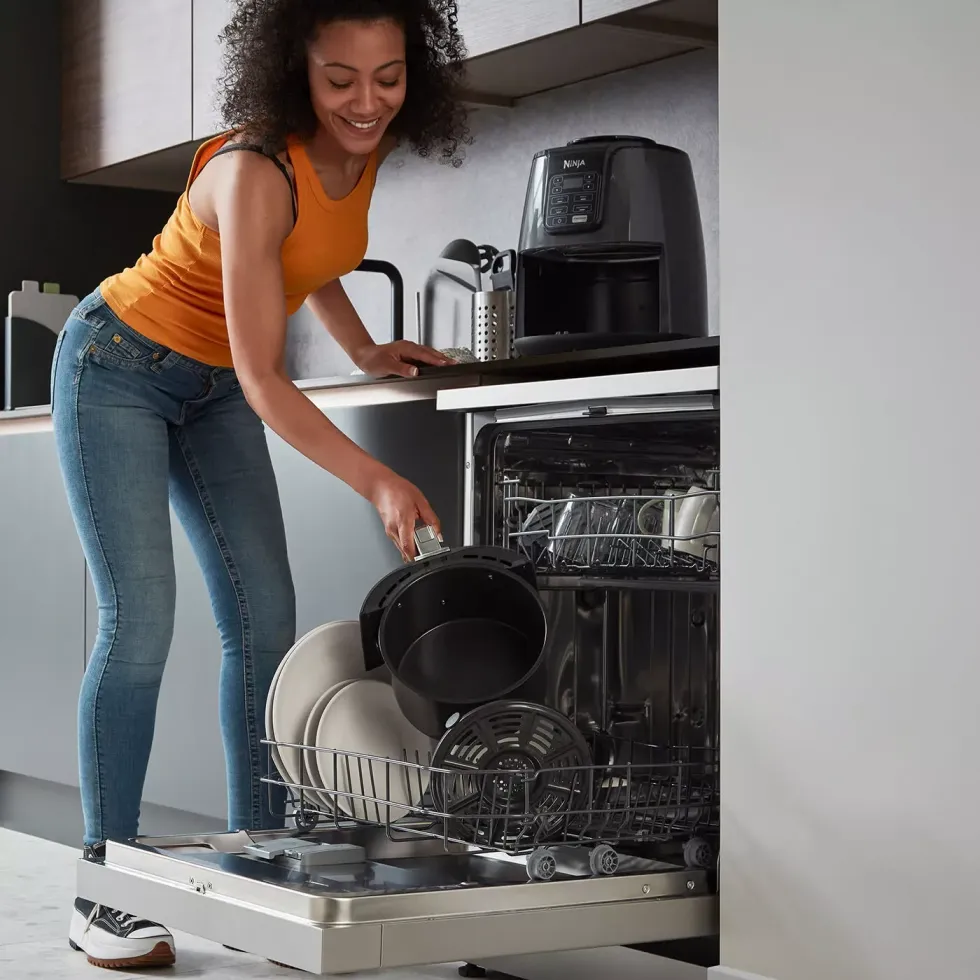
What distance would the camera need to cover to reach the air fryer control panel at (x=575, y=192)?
6.55 feet

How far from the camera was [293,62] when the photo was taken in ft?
6.13

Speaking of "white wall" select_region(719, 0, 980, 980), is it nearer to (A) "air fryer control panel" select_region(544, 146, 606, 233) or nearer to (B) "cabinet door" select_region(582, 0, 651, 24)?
(A) "air fryer control panel" select_region(544, 146, 606, 233)

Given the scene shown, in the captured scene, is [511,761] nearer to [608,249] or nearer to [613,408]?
[613,408]

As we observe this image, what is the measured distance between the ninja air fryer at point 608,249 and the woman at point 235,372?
0.58ft

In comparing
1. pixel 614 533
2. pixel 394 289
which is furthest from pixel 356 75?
pixel 394 289

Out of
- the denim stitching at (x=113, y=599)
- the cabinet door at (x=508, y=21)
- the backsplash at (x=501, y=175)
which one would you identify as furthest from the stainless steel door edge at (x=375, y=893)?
the cabinet door at (x=508, y=21)

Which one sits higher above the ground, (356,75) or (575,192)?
(356,75)

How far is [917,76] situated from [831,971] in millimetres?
837

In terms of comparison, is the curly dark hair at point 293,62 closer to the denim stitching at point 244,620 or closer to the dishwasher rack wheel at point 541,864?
the denim stitching at point 244,620

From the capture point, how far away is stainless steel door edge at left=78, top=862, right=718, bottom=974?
4.21 feet

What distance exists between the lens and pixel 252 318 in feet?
5.80

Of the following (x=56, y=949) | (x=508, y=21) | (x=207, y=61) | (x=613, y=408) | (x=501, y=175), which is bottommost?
(x=56, y=949)

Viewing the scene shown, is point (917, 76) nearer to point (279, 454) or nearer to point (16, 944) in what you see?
point (279, 454)

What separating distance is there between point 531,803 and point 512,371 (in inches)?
23.0
